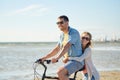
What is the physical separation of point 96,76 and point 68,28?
1.43 m

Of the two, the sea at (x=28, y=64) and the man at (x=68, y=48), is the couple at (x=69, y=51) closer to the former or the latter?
the man at (x=68, y=48)

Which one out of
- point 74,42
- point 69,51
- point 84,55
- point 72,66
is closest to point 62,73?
point 72,66

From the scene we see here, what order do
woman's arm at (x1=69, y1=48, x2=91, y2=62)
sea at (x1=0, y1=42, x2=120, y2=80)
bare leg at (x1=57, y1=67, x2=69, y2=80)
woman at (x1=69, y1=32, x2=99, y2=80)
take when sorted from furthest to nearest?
sea at (x1=0, y1=42, x2=120, y2=80) → woman at (x1=69, y1=32, x2=99, y2=80) → woman's arm at (x1=69, y1=48, x2=91, y2=62) → bare leg at (x1=57, y1=67, x2=69, y2=80)

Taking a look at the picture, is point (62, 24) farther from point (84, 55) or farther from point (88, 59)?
point (88, 59)

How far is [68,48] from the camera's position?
6.45m

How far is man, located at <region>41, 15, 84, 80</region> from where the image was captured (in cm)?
640

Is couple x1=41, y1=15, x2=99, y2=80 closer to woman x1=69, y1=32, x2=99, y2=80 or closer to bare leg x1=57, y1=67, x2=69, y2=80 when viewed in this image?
bare leg x1=57, y1=67, x2=69, y2=80

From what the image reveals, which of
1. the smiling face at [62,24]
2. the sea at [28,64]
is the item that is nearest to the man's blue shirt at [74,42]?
the smiling face at [62,24]

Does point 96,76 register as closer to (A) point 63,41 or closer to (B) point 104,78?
(A) point 63,41

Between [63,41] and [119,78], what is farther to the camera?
[119,78]

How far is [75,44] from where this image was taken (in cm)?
656

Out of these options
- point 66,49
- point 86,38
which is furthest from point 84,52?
point 66,49

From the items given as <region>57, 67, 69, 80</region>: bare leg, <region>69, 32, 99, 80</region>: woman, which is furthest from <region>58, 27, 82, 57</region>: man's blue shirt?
<region>69, 32, 99, 80</region>: woman

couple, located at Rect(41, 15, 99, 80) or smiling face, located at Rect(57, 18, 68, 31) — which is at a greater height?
smiling face, located at Rect(57, 18, 68, 31)
